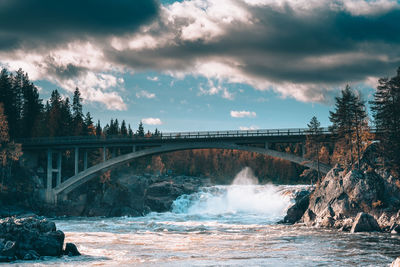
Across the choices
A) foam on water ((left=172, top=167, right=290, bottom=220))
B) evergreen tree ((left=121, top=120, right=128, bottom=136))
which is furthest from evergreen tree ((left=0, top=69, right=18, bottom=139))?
evergreen tree ((left=121, top=120, right=128, bottom=136))

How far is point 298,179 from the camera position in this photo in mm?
105562

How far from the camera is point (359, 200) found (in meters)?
40.9

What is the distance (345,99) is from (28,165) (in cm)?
4793

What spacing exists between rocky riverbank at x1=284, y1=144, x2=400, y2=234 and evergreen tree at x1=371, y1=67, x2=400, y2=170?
1775mm

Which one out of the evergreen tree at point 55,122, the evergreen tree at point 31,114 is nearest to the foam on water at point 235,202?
the evergreen tree at point 55,122

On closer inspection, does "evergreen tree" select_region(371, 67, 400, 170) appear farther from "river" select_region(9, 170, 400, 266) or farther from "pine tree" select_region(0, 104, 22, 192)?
"pine tree" select_region(0, 104, 22, 192)

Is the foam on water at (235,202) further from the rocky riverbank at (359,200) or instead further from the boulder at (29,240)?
the boulder at (29,240)

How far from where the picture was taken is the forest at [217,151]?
46.0m

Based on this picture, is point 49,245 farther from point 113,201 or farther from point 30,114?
point 30,114

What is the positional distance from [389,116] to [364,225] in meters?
13.9

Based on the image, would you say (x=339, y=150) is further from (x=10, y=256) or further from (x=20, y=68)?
(x=20, y=68)

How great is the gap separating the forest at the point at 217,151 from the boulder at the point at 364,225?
25.4 ft

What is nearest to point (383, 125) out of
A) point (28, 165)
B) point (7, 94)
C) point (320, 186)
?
point (320, 186)

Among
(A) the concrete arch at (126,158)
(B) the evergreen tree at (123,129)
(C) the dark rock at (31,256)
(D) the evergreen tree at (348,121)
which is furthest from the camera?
(B) the evergreen tree at (123,129)
